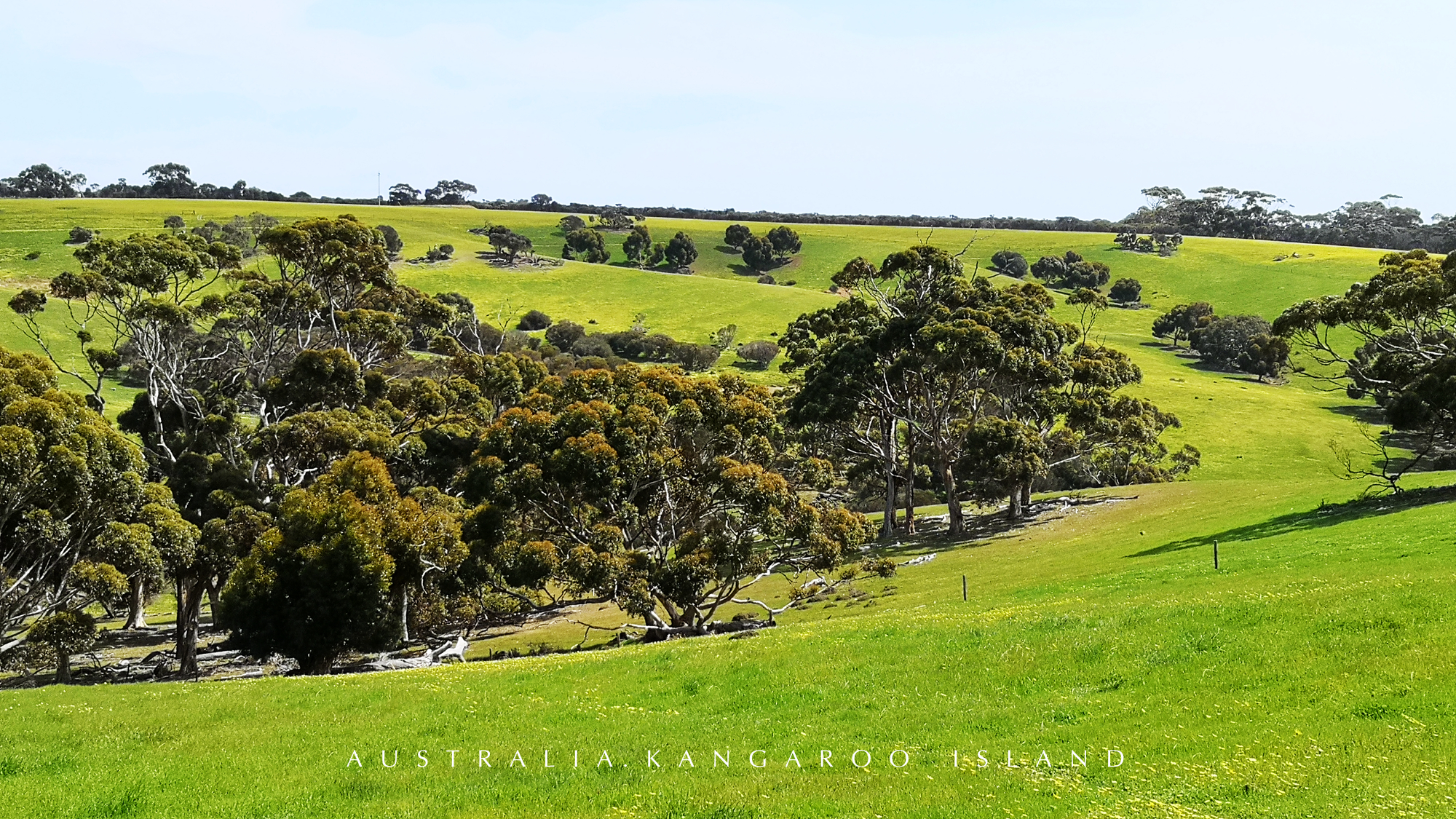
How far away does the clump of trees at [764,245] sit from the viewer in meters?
179

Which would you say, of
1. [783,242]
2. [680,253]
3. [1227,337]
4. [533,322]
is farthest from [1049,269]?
[533,322]

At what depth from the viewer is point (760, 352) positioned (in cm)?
11738

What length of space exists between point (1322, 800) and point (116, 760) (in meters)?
16.0

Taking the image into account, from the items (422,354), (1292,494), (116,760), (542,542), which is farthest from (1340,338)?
(116,760)

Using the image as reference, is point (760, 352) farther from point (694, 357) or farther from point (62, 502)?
point (62, 502)

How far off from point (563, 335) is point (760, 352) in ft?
76.4

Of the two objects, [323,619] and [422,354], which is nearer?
[323,619]

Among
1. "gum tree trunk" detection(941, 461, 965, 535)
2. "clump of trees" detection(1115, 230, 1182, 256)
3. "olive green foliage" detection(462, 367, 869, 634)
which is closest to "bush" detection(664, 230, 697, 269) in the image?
"clump of trees" detection(1115, 230, 1182, 256)

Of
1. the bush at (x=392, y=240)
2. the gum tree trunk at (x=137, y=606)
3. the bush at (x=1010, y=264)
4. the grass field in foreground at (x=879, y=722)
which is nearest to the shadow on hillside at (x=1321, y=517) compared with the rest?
the grass field in foreground at (x=879, y=722)

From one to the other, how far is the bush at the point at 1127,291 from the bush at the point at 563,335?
87.7 m

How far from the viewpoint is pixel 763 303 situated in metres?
141

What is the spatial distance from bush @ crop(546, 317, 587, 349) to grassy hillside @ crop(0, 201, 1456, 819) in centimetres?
9063

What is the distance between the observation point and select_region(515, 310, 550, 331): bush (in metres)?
129

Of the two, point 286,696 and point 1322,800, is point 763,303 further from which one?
point 1322,800
